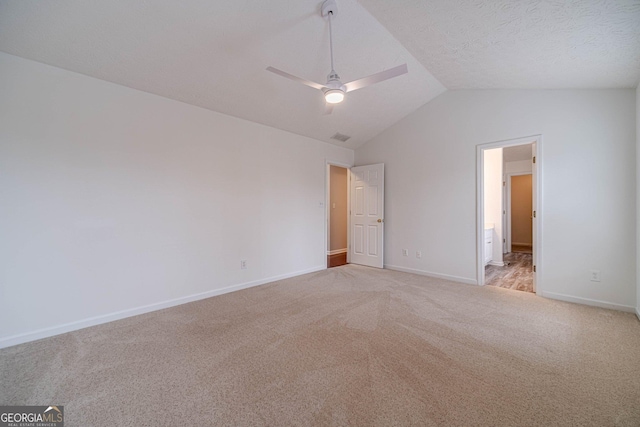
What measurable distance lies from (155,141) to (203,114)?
29.8 inches

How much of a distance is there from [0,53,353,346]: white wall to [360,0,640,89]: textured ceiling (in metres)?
2.59

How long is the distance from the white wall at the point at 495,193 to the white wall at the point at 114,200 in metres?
4.67

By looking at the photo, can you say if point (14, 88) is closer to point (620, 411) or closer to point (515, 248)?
point (620, 411)

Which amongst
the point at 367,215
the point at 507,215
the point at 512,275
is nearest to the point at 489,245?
the point at 512,275

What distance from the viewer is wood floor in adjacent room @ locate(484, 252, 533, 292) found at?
4.04 metres

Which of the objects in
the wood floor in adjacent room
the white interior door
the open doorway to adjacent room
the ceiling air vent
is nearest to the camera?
the open doorway to adjacent room

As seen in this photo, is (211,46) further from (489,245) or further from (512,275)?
(489,245)

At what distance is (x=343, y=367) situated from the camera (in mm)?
1986

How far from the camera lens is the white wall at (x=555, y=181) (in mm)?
3043

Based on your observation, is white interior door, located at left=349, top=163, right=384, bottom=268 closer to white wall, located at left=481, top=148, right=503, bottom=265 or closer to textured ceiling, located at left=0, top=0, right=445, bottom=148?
textured ceiling, located at left=0, top=0, right=445, bottom=148

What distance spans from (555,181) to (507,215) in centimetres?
352

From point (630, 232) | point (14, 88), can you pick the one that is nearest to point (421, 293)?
point (630, 232)

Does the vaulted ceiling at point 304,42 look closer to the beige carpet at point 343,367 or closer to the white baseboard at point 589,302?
the white baseboard at point 589,302

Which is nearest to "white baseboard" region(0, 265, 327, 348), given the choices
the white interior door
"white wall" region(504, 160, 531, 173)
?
the white interior door
